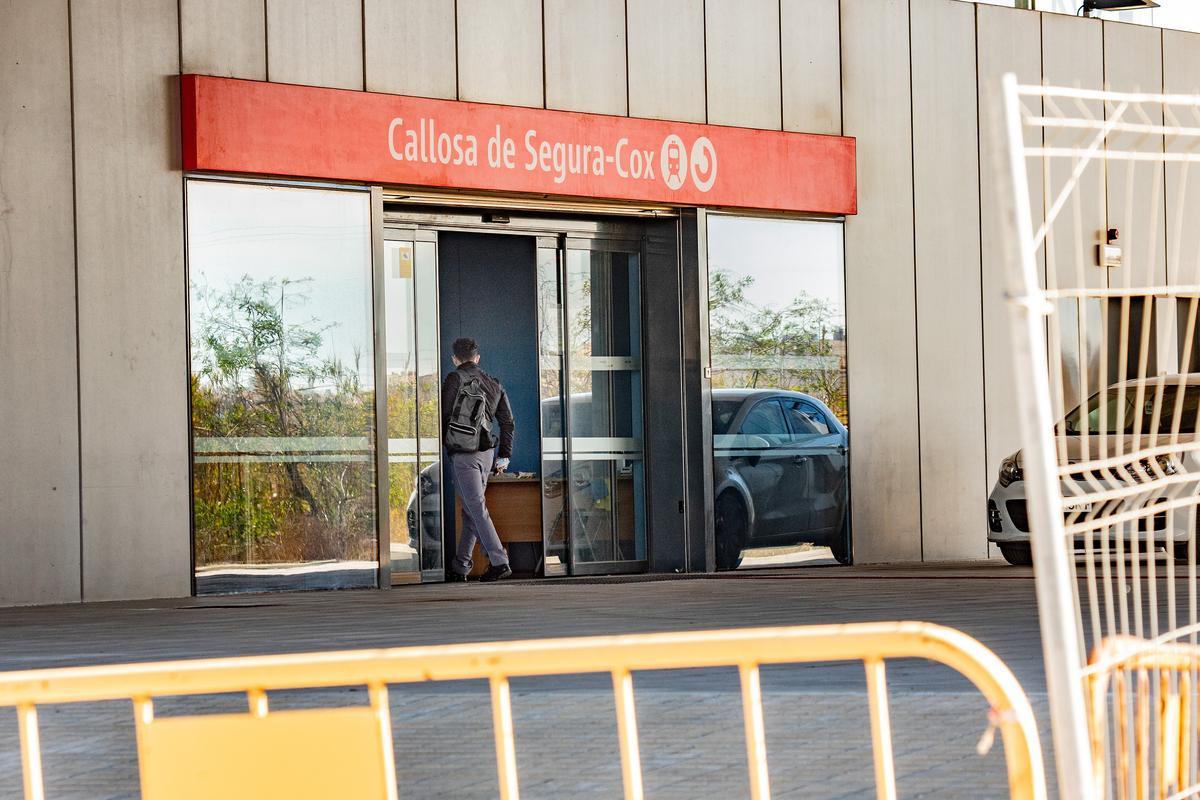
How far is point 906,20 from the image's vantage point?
1523 centimetres

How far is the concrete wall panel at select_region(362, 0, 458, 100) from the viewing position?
12.4 m

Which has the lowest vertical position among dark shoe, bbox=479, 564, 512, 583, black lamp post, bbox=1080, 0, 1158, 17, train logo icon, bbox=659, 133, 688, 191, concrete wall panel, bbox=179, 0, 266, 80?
dark shoe, bbox=479, 564, 512, 583

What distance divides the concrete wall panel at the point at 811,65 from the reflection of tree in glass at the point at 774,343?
159cm

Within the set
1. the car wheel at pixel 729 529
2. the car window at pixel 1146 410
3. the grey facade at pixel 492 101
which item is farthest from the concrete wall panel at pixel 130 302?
the car window at pixel 1146 410

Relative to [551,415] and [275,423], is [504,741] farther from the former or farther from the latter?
[551,415]

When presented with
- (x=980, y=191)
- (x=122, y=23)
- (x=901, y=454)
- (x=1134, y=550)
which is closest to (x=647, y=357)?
(x=901, y=454)

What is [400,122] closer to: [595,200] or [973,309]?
[595,200]

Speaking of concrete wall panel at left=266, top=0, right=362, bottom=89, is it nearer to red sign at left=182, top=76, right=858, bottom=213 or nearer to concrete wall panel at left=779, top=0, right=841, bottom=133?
red sign at left=182, top=76, right=858, bottom=213

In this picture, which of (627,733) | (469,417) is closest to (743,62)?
(469,417)

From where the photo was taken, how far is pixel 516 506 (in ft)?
48.7

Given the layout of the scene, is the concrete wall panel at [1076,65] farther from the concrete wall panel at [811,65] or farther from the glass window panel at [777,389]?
the glass window panel at [777,389]

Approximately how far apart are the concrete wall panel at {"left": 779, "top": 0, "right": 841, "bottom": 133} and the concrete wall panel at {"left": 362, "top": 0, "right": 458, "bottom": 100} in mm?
3295

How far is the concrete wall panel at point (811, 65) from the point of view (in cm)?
1462

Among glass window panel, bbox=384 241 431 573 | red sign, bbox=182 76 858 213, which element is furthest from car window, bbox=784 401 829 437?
glass window panel, bbox=384 241 431 573
